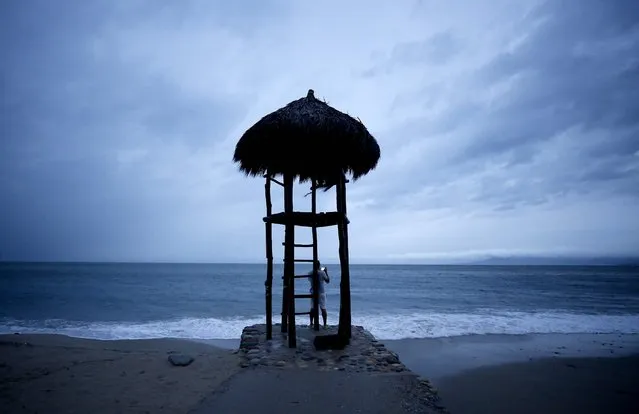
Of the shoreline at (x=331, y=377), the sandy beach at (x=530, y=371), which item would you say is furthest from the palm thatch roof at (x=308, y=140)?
the sandy beach at (x=530, y=371)

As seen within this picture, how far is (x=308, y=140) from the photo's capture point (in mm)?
6852

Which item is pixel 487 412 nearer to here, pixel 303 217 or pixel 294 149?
pixel 303 217

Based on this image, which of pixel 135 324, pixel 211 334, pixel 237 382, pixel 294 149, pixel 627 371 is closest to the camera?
pixel 237 382

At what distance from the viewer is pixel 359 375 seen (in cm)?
548

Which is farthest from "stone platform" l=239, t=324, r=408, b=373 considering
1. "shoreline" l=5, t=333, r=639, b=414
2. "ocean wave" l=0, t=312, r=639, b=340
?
"ocean wave" l=0, t=312, r=639, b=340

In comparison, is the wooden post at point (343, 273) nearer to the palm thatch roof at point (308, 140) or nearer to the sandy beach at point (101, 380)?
the palm thatch roof at point (308, 140)

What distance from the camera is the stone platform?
594 centimetres

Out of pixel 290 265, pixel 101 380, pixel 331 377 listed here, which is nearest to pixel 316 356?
pixel 331 377

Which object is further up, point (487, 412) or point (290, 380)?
point (290, 380)

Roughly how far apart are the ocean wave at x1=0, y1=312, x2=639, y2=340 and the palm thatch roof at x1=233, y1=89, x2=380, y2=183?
23.5ft

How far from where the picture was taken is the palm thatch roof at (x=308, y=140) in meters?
6.85

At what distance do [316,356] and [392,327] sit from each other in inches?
319

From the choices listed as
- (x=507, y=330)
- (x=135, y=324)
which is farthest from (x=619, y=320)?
(x=135, y=324)

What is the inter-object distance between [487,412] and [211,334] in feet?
33.9
